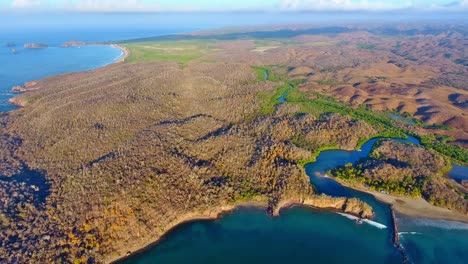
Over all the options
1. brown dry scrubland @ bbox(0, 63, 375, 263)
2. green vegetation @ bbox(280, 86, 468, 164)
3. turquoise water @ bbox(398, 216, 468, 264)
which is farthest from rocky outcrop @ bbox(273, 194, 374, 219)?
green vegetation @ bbox(280, 86, 468, 164)

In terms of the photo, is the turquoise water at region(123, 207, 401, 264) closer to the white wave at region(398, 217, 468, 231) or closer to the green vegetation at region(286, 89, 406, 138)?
the white wave at region(398, 217, 468, 231)

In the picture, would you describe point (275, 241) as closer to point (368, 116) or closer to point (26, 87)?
point (368, 116)

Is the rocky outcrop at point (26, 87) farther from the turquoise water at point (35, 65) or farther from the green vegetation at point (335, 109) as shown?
the green vegetation at point (335, 109)

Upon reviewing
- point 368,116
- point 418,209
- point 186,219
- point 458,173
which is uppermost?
point 368,116

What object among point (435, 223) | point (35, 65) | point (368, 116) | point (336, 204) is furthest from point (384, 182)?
point (35, 65)

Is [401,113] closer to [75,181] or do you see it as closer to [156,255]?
[156,255]

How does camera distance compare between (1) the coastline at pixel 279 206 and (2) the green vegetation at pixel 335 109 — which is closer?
(1) the coastline at pixel 279 206

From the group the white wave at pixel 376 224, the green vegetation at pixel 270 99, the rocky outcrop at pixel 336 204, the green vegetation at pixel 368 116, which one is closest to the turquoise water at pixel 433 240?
the white wave at pixel 376 224

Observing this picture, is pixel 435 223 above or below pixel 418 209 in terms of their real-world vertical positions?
below

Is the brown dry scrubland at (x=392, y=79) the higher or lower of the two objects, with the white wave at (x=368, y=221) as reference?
higher
